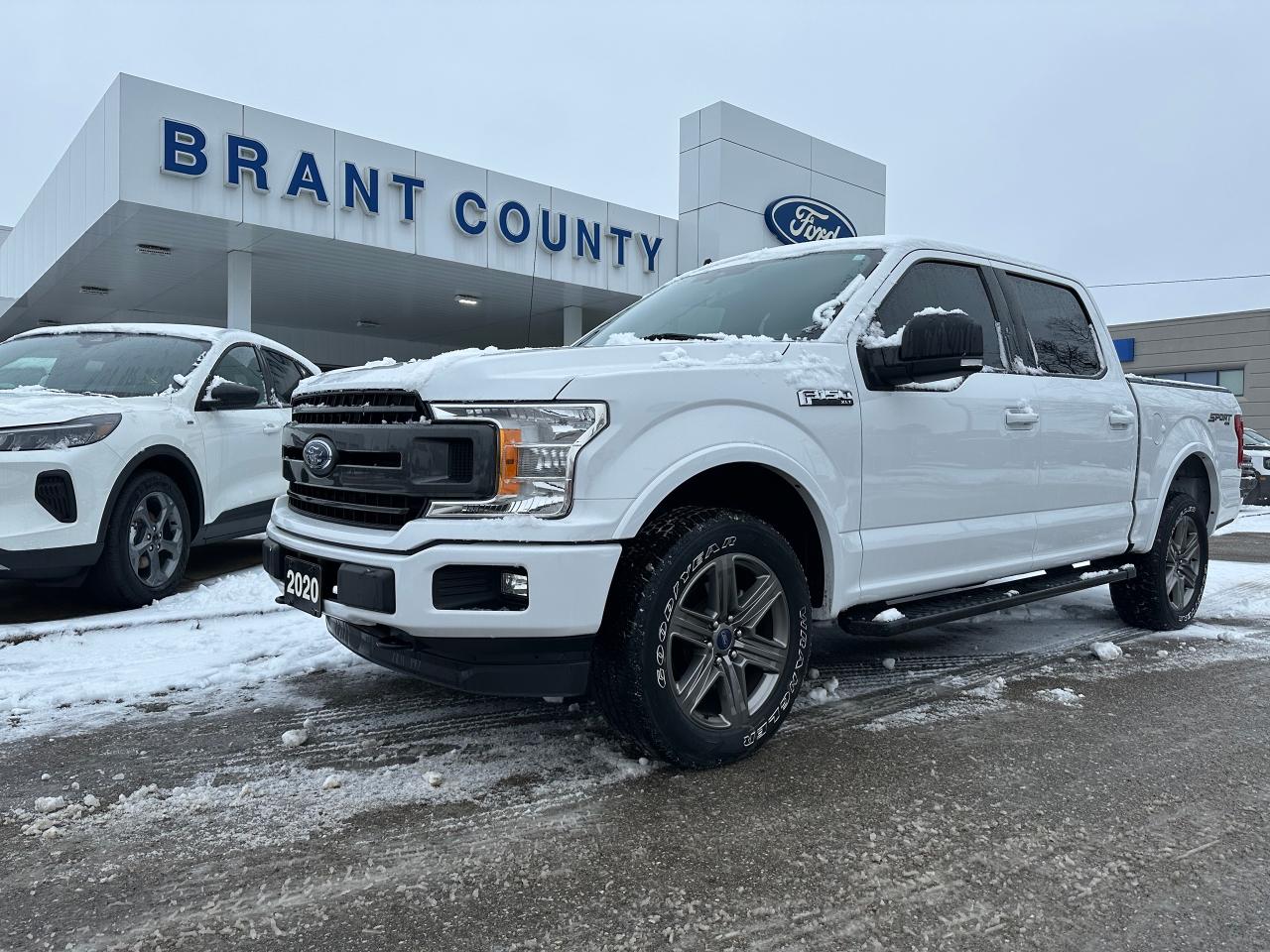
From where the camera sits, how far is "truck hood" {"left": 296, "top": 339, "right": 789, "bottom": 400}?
282 centimetres

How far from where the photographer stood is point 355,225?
13.2 m

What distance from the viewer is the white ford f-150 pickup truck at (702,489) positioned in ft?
9.05

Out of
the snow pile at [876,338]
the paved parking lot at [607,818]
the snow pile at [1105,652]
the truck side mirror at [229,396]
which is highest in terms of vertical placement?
the snow pile at [876,338]

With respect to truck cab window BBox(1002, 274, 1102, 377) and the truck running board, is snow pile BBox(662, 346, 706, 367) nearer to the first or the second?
the truck running board

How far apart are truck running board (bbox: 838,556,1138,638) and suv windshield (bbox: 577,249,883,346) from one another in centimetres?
112

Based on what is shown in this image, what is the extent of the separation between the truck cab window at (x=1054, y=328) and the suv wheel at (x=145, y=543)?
4848mm

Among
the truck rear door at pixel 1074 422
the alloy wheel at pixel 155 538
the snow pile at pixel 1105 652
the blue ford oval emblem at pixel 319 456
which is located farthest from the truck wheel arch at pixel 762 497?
the alloy wheel at pixel 155 538

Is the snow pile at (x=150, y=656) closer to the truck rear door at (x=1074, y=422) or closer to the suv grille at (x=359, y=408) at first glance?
the suv grille at (x=359, y=408)

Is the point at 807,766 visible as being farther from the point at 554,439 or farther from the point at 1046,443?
the point at 1046,443

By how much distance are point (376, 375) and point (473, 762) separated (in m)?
1.33

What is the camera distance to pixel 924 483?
12.3ft

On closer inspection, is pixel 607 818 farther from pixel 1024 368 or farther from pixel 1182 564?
pixel 1182 564

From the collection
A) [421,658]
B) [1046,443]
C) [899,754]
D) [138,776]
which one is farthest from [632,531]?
[1046,443]

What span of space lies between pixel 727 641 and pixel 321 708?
1715 millimetres
